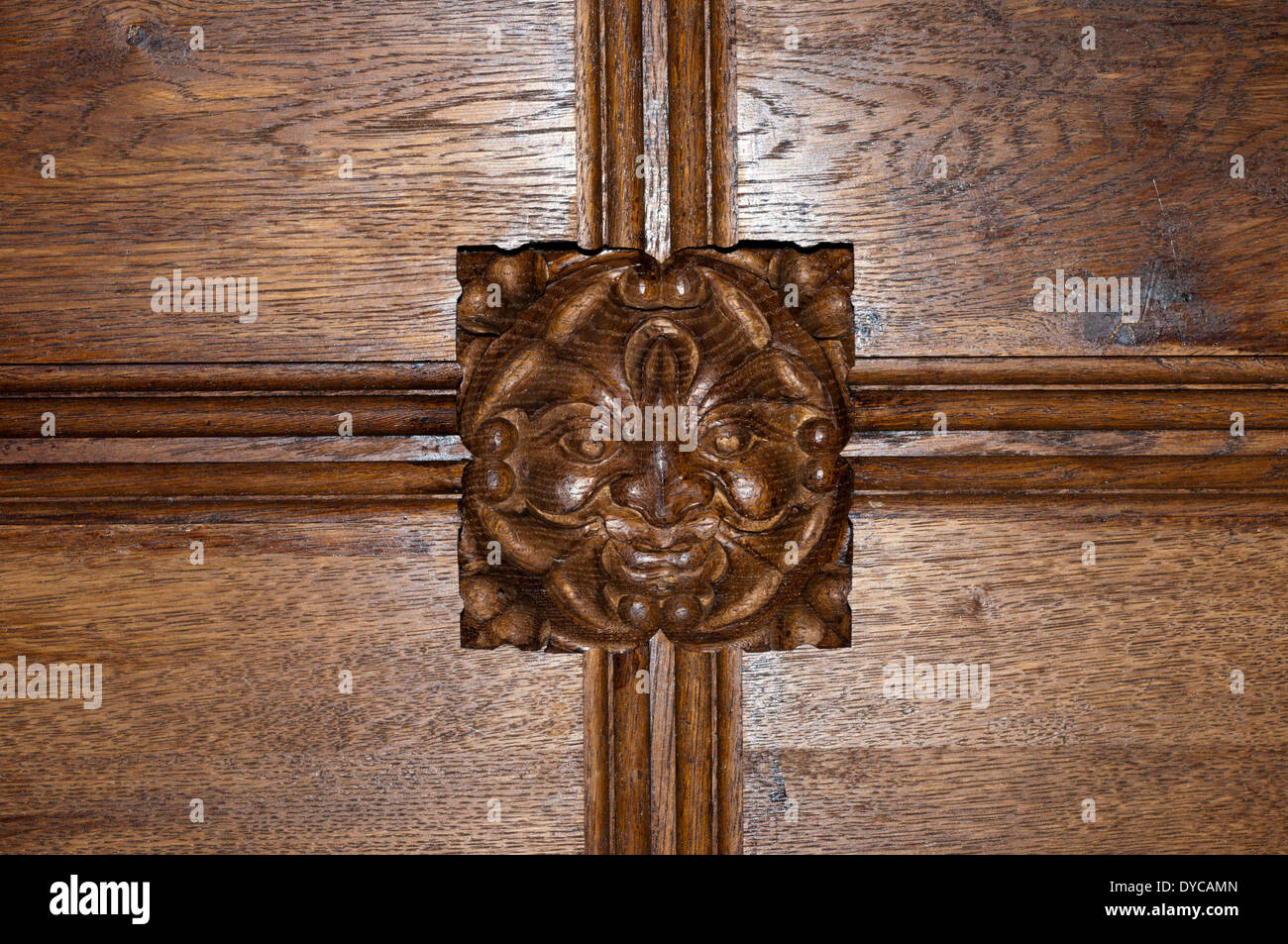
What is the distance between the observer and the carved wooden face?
69cm

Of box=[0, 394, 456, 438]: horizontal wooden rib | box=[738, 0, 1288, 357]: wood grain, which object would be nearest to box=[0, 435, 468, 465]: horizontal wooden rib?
box=[0, 394, 456, 438]: horizontal wooden rib

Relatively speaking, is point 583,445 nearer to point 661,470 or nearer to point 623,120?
point 661,470

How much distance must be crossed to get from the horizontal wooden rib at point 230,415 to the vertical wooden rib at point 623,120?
18 cm

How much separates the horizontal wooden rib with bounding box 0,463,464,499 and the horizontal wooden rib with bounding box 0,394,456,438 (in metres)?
0.02

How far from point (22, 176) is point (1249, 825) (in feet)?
3.46

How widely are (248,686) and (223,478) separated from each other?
6.2 inches

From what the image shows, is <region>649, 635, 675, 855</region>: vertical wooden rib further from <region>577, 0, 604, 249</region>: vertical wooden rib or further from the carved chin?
<region>577, 0, 604, 249</region>: vertical wooden rib

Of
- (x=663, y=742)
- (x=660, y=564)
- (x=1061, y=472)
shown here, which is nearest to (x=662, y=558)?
(x=660, y=564)

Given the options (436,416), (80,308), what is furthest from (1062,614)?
(80,308)

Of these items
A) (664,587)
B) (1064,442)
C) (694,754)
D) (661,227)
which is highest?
(661,227)

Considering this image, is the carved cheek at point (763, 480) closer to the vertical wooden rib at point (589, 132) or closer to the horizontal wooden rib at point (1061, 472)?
the horizontal wooden rib at point (1061, 472)

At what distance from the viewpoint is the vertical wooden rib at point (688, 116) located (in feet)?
2.31

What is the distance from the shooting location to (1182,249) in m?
0.72

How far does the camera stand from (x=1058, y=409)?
71 centimetres
